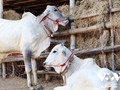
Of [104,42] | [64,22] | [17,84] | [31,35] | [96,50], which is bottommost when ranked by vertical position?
[17,84]

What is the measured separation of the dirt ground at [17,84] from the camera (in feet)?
21.0

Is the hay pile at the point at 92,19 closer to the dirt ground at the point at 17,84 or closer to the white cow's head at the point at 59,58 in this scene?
the dirt ground at the point at 17,84

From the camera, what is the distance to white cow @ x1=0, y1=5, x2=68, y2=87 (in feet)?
20.2

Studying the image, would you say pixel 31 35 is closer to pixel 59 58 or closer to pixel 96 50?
pixel 96 50

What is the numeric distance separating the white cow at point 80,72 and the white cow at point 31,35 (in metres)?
1.95

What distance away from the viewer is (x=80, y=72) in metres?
3.29

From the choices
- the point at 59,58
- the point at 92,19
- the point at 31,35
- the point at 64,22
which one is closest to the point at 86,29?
the point at 92,19

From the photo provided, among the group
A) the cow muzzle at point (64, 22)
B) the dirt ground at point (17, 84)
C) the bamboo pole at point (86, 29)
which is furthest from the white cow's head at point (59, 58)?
the cow muzzle at point (64, 22)

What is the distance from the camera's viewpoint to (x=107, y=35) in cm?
573

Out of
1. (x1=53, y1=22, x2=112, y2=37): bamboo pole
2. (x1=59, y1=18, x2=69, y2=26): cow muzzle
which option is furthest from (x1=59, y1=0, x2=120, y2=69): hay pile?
(x1=59, y1=18, x2=69, y2=26): cow muzzle

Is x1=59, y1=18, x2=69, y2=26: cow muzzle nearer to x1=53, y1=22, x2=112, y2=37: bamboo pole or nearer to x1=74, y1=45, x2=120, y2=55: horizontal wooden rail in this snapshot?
x1=53, y1=22, x2=112, y2=37: bamboo pole

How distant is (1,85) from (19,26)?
128 cm

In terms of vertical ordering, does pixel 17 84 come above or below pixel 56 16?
below

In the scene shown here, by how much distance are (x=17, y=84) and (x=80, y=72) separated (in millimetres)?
3706
